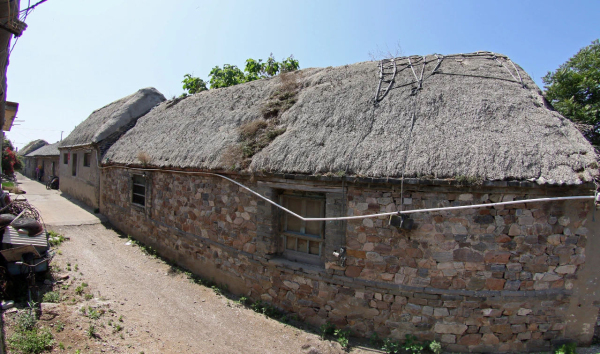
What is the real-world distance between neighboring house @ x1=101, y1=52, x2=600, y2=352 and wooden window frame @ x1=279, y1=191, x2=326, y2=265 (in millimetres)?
26

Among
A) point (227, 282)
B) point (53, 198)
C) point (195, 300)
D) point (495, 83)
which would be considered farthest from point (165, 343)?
point (53, 198)

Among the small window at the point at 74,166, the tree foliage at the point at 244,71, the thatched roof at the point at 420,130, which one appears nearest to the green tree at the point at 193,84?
the tree foliage at the point at 244,71

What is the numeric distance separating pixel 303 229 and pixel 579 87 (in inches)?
333

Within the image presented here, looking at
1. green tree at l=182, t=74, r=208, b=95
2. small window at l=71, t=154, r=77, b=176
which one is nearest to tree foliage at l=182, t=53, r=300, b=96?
green tree at l=182, t=74, r=208, b=95

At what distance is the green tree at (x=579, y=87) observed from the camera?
8.31 metres

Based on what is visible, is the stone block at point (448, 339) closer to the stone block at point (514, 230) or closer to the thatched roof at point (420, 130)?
the stone block at point (514, 230)

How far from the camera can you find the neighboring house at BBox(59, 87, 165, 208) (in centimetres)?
1345

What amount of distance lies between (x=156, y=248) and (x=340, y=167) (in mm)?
6546

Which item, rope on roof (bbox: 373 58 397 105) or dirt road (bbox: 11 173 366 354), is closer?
dirt road (bbox: 11 173 366 354)

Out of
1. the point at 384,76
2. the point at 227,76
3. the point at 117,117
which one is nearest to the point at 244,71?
the point at 227,76

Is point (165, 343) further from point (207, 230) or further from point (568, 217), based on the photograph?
point (568, 217)

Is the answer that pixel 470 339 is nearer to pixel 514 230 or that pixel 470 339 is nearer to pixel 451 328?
pixel 451 328

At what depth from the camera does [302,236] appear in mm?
6191

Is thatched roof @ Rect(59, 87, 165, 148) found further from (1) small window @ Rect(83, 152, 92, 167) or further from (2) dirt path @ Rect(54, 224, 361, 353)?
(2) dirt path @ Rect(54, 224, 361, 353)
